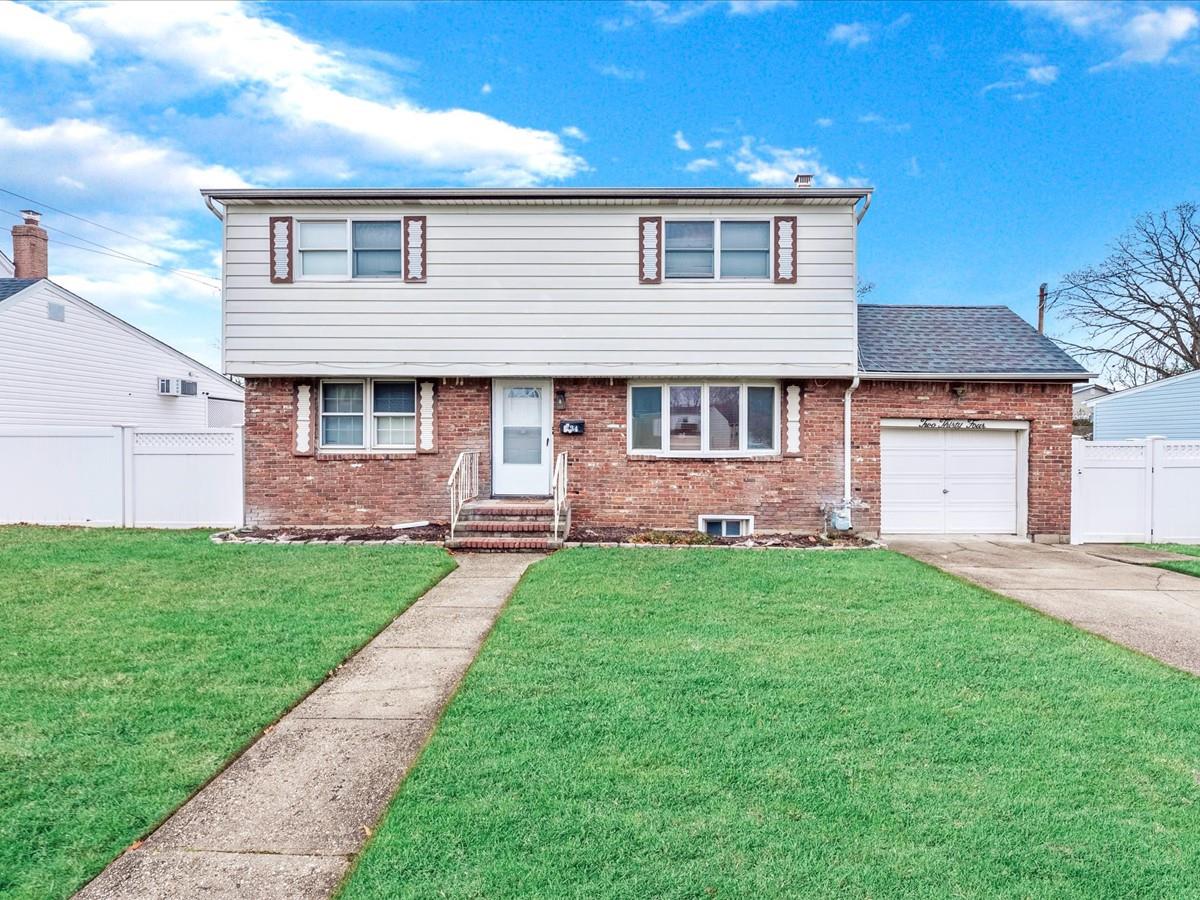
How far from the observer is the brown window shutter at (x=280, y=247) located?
10.6 metres

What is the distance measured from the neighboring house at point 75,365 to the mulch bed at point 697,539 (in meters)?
14.1

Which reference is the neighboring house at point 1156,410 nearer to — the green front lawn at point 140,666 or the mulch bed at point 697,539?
the mulch bed at point 697,539

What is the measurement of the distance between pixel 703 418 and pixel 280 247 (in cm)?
734

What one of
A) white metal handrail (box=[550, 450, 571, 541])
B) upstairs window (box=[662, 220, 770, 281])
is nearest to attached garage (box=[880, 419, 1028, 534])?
upstairs window (box=[662, 220, 770, 281])

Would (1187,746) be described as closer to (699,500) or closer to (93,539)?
(699,500)

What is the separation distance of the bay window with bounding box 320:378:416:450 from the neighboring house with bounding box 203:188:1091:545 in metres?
0.04

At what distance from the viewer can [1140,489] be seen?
10922 mm

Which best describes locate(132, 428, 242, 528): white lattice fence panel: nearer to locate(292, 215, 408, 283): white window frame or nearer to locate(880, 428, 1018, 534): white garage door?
locate(292, 215, 408, 283): white window frame

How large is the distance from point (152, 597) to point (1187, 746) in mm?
7731

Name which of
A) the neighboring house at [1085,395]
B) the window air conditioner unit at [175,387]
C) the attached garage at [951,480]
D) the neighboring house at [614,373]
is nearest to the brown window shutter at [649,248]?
the neighboring house at [614,373]

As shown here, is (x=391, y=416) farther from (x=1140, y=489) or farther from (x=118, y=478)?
(x=1140, y=489)

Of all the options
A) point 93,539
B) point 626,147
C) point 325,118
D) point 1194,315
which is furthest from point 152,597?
point 1194,315

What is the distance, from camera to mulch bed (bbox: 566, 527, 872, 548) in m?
9.66

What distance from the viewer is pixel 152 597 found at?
20.4 feet
